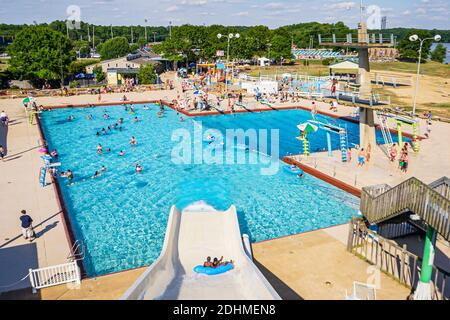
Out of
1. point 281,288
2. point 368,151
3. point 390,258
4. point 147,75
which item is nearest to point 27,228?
point 281,288

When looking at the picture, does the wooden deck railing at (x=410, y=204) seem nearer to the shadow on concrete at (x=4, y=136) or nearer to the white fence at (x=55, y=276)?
the white fence at (x=55, y=276)

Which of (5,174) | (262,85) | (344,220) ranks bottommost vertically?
(344,220)

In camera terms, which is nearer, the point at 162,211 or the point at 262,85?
the point at 162,211

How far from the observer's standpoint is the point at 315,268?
38.3ft

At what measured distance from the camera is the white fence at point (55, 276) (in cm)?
1061

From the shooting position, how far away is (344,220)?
54.0ft

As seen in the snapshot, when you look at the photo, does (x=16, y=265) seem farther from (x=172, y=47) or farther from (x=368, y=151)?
(x=172, y=47)

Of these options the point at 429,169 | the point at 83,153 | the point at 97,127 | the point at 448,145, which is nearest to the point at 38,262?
the point at 83,153

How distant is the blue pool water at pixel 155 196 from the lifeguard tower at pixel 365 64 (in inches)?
197

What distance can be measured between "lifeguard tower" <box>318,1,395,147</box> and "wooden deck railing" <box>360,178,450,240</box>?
1060 centimetres

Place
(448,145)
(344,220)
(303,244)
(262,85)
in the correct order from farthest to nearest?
(262,85) → (448,145) → (344,220) → (303,244)

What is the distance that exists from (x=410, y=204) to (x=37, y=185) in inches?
624
